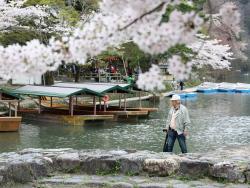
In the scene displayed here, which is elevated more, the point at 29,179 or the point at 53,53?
the point at 53,53

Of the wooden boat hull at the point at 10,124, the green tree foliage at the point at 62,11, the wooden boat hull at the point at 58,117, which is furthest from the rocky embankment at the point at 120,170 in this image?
the green tree foliage at the point at 62,11

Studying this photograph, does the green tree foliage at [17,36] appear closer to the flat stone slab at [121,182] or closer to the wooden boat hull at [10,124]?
the wooden boat hull at [10,124]

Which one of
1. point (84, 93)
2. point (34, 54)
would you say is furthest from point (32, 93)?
point (34, 54)

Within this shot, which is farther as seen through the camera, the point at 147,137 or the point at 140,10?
the point at 147,137

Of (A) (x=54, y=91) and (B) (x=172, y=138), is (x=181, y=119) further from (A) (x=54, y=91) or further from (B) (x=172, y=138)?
(A) (x=54, y=91)

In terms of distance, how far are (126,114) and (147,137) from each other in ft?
18.3

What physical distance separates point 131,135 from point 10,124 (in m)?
4.68

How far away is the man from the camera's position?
34.6ft

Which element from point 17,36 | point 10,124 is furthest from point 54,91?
point 17,36

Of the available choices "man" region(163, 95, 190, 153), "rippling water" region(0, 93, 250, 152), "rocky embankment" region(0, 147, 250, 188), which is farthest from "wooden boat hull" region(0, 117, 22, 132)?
"rocky embankment" region(0, 147, 250, 188)

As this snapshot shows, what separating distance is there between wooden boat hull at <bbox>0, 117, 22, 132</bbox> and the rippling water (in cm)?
36

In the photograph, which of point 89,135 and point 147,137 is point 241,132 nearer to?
point 147,137

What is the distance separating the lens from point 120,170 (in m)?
8.05

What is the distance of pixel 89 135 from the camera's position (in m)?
18.6
